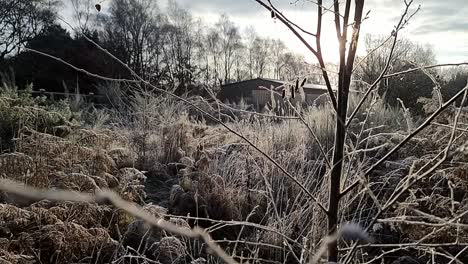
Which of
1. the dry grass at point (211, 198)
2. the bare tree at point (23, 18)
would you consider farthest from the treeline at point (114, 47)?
the dry grass at point (211, 198)

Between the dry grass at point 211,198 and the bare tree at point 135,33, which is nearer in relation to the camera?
the dry grass at point 211,198

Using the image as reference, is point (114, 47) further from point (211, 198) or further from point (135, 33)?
point (211, 198)

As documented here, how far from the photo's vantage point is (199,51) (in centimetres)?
4656

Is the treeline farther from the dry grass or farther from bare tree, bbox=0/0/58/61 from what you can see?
the dry grass

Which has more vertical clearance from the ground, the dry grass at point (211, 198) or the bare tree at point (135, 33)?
the bare tree at point (135, 33)

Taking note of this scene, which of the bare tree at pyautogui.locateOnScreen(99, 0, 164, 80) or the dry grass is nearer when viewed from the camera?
the dry grass

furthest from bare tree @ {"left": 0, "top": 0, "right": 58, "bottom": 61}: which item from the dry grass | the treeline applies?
the dry grass

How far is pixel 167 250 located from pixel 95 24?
38.0 metres

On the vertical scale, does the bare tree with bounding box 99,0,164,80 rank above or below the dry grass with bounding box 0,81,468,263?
above

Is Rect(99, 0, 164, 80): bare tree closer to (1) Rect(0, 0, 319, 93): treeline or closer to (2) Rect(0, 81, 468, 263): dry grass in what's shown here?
(1) Rect(0, 0, 319, 93): treeline

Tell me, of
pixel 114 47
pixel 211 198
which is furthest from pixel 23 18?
pixel 211 198

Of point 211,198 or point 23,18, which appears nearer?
point 211,198

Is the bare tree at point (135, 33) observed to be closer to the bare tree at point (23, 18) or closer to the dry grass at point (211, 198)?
the bare tree at point (23, 18)

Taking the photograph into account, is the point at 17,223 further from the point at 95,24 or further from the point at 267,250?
the point at 95,24
